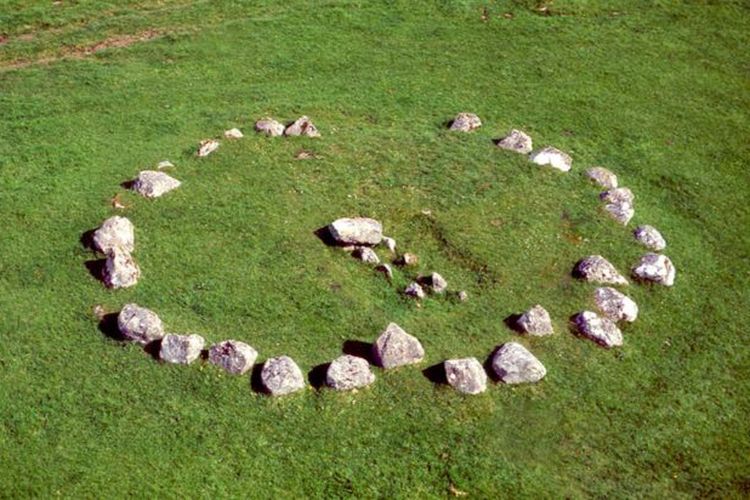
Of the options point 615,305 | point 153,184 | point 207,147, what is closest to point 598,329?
point 615,305

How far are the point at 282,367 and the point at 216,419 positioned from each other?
1.09 m

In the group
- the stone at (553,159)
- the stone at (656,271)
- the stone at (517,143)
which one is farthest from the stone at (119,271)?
the stone at (656,271)

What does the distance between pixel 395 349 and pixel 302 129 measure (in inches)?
252

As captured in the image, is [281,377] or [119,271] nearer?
[281,377]

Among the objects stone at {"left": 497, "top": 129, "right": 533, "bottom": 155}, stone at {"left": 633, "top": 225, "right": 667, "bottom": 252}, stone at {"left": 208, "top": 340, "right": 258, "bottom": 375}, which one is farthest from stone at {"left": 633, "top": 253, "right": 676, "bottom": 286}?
stone at {"left": 208, "top": 340, "right": 258, "bottom": 375}

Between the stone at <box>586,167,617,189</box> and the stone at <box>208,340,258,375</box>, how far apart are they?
25.1 ft

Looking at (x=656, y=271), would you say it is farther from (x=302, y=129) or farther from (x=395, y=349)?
(x=302, y=129)

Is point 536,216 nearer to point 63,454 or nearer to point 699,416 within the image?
point 699,416

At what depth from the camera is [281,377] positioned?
34.7ft

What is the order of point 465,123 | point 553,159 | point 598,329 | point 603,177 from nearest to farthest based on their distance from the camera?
point 598,329 → point 603,177 → point 553,159 → point 465,123

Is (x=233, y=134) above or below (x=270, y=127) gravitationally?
below

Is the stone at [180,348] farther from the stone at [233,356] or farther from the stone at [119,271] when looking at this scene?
the stone at [119,271]

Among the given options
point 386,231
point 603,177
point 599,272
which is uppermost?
point 603,177

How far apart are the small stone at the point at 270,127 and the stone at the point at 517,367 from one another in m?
7.12
